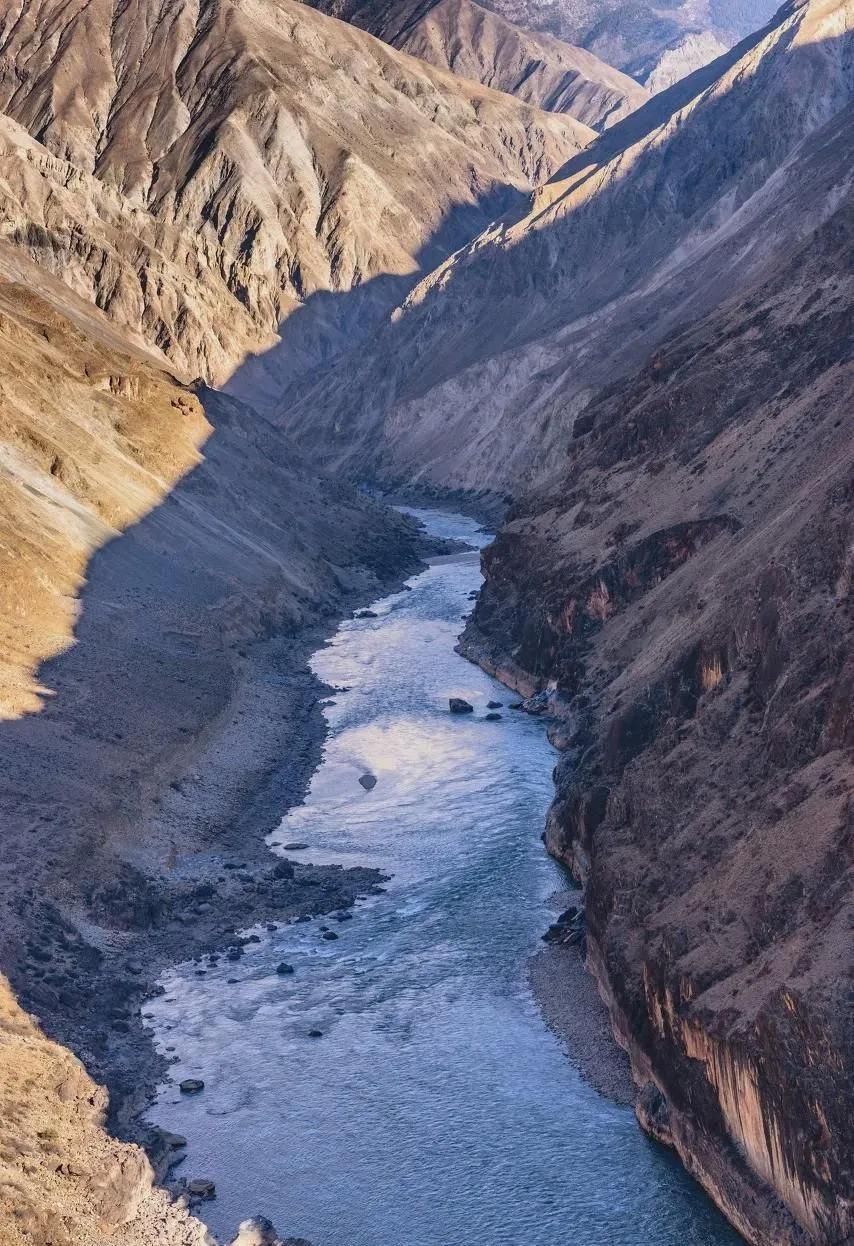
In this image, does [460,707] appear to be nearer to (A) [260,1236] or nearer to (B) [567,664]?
(B) [567,664]

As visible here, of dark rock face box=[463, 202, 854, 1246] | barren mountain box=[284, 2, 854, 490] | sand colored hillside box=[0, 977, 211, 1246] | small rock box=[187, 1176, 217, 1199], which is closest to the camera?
dark rock face box=[463, 202, 854, 1246]

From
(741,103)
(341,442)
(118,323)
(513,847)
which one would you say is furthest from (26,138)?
(513,847)

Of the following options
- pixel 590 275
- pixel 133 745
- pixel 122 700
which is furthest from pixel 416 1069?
pixel 590 275

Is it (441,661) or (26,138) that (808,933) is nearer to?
(441,661)

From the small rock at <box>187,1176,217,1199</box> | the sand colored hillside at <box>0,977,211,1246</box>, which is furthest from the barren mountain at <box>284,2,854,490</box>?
the small rock at <box>187,1176,217,1199</box>

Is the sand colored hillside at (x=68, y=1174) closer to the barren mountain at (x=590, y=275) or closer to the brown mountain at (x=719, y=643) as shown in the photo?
the brown mountain at (x=719, y=643)

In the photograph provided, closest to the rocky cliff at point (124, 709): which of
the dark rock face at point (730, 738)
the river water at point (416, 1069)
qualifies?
the river water at point (416, 1069)

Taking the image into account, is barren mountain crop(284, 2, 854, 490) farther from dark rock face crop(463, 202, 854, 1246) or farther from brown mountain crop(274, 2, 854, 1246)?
dark rock face crop(463, 202, 854, 1246)

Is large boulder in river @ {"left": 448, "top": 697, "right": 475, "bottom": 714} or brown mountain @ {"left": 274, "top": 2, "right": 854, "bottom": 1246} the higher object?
brown mountain @ {"left": 274, "top": 2, "right": 854, "bottom": 1246}
